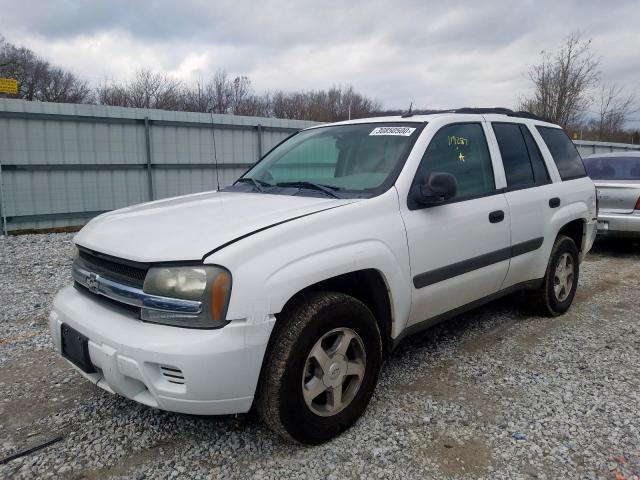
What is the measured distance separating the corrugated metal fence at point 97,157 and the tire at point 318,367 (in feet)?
23.4

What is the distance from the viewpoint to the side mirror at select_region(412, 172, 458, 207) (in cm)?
281

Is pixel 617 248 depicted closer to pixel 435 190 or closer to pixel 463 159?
pixel 463 159

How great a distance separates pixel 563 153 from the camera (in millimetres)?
4508

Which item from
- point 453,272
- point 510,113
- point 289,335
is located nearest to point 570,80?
point 510,113

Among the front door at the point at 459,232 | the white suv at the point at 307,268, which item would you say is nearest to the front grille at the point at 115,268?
the white suv at the point at 307,268

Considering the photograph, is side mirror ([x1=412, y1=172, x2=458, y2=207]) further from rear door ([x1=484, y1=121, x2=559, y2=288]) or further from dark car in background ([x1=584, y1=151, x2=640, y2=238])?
dark car in background ([x1=584, y1=151, x2=640, y2=238])

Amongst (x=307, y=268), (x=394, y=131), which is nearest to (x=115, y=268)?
(x=307, y=268)

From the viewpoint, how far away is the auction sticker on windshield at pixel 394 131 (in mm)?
3203

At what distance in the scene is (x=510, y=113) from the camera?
163 inches

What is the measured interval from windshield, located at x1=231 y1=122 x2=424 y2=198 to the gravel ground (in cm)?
134

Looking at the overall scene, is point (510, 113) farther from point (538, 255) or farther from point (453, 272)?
point (453, 272)

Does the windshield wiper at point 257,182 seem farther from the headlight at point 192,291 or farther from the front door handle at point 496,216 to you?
the front door handle at point 496,216

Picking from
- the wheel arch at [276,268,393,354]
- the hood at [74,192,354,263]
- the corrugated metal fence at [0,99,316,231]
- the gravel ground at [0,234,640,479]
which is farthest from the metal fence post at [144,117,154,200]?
the wheel arch at [276,268,393,354]

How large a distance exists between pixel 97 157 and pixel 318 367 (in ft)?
29.9
